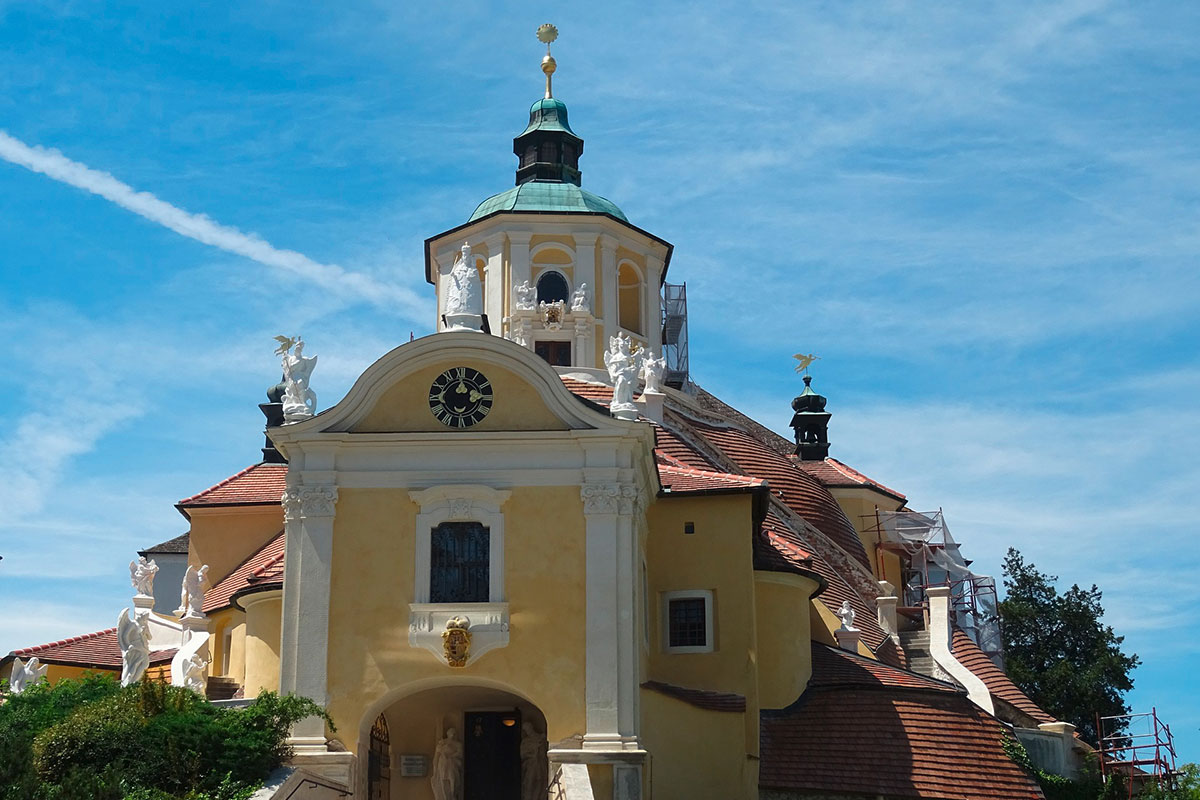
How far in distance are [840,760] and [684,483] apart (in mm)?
5979

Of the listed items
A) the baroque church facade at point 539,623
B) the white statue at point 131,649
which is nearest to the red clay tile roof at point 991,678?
the baroque church facade at point 539,623

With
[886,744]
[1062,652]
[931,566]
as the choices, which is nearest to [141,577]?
Answer: [886,744]

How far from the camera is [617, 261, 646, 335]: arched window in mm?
41625

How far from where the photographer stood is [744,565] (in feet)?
101

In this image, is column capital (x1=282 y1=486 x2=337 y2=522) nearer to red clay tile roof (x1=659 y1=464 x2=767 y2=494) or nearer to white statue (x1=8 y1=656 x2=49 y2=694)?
red clay tile roof (x1=659 y1=464 x2=767 y2=494)

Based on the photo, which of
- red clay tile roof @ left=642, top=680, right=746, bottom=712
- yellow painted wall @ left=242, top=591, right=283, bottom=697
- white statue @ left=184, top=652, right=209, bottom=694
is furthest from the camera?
yellow painted wall @ left=242, top=591, right=283, bottom=697

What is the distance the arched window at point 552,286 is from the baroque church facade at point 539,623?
6417 mm

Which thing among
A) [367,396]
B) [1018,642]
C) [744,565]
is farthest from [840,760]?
[1018,642]

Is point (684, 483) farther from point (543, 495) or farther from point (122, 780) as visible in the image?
point (122, 780)

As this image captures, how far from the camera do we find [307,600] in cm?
2711

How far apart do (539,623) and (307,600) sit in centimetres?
389

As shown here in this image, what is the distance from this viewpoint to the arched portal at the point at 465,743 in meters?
28.8

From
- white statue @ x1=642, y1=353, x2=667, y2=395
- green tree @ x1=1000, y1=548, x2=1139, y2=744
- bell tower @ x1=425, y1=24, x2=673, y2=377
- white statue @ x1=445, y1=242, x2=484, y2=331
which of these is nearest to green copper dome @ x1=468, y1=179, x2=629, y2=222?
bell tower @ x1=425, y1=24, x2=673, y2=377

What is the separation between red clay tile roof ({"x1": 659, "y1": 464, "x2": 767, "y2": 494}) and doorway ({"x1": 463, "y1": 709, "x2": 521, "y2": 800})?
5265mm
